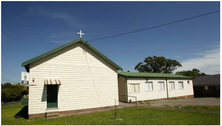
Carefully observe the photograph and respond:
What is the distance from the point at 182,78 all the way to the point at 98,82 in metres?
17.7

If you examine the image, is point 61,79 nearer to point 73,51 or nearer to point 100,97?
point 73,51

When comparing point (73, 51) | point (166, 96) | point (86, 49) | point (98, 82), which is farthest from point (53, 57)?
point (166, 96)

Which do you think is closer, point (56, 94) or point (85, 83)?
point (56, 94)

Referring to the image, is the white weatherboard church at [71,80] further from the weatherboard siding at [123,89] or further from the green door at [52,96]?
the weatherboard siding at [123,89]

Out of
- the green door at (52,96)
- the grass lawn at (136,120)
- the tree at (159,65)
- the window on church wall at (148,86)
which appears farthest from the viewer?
the tree at (159,65)

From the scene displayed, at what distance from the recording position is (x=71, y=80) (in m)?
11.6

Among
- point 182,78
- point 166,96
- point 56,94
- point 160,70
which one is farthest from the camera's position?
point 160,70

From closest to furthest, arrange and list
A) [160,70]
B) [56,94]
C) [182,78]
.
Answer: [56,94] < [182,78] < [160,70]

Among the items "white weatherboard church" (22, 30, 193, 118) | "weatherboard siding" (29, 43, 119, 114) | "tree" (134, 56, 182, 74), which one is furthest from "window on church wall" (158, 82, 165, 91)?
"tree" (134, 56, 182, 74)

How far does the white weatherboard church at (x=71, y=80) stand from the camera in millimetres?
10508

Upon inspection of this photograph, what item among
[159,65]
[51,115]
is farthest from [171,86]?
[159,65]

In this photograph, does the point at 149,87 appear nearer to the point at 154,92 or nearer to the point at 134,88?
the point at 154,92

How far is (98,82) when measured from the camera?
41.5 ft

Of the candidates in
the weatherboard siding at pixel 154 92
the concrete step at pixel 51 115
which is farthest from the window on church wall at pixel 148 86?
the concrete step at pixel 51 115
